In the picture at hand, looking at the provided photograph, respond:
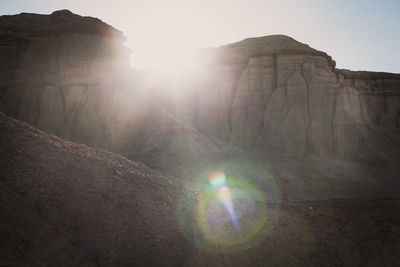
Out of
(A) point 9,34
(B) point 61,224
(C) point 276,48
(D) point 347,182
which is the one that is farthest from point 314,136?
(A) point 9,34

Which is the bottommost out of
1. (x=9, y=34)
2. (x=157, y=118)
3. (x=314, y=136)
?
(x=314, y=136)

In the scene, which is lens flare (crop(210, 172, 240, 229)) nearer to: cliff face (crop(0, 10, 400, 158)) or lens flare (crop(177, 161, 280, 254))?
lens flare (crop(177, 161, 280, 254))

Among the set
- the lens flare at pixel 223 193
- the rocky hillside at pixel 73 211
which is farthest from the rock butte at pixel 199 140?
the lens flare at pixel 223 193

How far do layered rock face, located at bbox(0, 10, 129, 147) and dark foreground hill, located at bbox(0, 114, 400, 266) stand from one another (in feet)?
54.2

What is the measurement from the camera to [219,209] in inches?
443

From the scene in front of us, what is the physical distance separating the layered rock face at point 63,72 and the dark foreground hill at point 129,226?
16.5 meters

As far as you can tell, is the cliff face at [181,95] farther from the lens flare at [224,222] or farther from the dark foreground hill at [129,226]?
the dark foreground hill at [129,226]

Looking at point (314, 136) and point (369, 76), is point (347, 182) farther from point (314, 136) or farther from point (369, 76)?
point (369, 76)

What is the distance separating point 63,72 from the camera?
28.1 meters

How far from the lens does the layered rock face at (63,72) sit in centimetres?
2656

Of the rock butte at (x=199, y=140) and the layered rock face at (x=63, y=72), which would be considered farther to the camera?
the layered rock face at (x=63, y=72)

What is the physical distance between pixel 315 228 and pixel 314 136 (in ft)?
53.4

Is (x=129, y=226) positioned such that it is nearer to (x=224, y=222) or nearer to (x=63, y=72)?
(x=224, y=222)

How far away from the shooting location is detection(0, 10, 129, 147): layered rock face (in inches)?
1046
